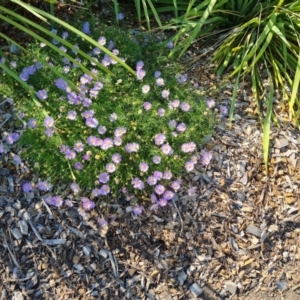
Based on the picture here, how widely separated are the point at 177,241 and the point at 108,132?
633mm

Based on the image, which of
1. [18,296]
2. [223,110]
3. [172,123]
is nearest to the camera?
[18,296]

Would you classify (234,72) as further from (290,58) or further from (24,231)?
(24,231)

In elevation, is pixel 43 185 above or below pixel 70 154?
below

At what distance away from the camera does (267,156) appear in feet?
8.29

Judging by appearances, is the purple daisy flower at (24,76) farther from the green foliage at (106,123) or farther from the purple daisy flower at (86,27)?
the purple daisy flower at (86,27)


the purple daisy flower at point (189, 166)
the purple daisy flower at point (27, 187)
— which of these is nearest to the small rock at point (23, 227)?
the purple daisy flower at point (27, 187)

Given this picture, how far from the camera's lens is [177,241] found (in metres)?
2.35

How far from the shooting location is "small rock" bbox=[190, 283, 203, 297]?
2.26 metres

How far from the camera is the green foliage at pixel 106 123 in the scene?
2.27 metres

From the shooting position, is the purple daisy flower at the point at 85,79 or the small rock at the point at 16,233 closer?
the small rock at the point at 16,233

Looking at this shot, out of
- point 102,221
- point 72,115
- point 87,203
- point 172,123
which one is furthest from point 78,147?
point 172,123

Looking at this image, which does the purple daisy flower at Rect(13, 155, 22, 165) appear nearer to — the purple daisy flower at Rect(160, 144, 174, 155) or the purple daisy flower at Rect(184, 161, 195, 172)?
the purple daisy flower at Rect(160, 144, 174, 155)

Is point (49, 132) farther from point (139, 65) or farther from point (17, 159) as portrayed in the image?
point (139, 65)

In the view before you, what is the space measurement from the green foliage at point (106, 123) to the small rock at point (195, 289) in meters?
0.50
